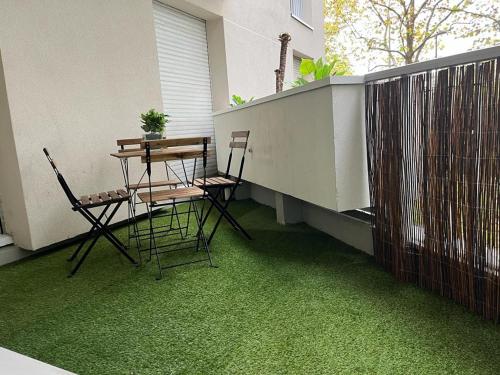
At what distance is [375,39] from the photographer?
17.0 metres

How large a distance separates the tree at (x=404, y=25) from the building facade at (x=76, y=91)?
12.5 metres

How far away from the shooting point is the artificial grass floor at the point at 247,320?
1.66 meters

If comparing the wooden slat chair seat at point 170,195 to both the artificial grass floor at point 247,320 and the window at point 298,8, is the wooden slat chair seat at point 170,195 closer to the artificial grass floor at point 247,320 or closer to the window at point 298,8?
the artificial grass floor at point 247,320

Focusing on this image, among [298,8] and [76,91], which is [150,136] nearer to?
[76,91]

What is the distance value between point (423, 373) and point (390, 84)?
1.57 meters

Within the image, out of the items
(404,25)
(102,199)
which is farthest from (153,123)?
(404,25)

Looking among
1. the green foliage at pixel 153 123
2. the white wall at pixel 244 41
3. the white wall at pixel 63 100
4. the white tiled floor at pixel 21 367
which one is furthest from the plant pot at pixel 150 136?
the white wall at pixel 244 41

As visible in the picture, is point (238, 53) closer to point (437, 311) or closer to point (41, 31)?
point (41, 31)

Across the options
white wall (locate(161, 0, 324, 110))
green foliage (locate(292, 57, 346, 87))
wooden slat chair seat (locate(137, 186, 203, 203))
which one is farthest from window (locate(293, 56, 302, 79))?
wooden slat chair seat (locate(137, 186, 203, 203))

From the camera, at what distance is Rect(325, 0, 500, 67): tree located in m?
14.8

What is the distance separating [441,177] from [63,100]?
350cm

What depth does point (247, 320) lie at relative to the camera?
6.72 feet

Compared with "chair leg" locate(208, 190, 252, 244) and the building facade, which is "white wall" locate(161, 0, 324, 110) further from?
"chair leg" locate(208, 190, 252, 244)

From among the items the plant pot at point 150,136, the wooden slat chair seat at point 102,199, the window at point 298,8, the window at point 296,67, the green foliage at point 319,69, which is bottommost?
the wooden slat chair seat at point 102,199
